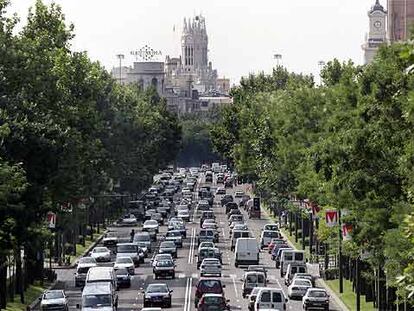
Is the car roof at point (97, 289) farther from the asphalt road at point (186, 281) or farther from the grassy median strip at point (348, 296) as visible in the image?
the grassy median strip at point (348, 296)

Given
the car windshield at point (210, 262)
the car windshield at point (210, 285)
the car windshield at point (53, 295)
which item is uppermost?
the car windshield at point (210, 262)

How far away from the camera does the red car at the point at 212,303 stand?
5647 centimetres

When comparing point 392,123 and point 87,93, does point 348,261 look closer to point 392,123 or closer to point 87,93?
point 87,93

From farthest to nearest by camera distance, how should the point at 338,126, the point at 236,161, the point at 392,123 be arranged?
1. the point at 236,161
2. the point at 338,126
3. the point at 392,123

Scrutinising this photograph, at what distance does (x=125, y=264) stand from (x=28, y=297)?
1098 centimetres

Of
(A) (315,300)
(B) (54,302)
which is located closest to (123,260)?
(A) (315,300)

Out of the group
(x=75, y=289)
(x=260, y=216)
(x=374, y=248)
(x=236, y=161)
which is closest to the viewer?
(x=374, y=248)

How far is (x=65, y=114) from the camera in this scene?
249ft

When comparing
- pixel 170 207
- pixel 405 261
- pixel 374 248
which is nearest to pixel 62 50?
pixel 374 248

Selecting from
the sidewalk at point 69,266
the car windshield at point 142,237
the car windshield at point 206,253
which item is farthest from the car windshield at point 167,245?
the car windshield at point 206,253

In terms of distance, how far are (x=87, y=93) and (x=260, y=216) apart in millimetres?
61052

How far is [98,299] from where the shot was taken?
57719 millimetres

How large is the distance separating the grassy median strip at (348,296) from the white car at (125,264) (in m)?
10.6

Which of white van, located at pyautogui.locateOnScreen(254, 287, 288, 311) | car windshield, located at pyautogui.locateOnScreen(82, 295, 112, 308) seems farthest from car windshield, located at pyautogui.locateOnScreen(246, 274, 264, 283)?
car windshield, located at pyautogui.locateOnScreen(82, 295, 112, 308)
